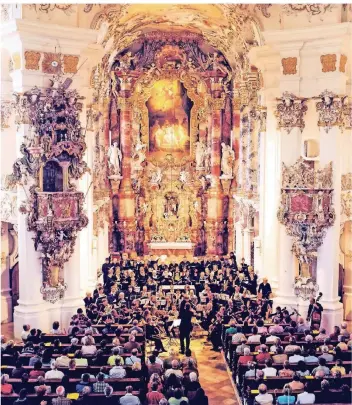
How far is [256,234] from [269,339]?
10.7m

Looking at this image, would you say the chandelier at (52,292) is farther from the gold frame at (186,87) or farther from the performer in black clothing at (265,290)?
the gold frame at (186,87)

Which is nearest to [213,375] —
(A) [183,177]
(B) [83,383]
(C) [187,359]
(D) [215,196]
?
(C) [187,359]

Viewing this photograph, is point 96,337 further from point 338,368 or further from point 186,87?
point 186,87

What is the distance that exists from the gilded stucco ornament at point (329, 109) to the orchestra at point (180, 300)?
5.43m

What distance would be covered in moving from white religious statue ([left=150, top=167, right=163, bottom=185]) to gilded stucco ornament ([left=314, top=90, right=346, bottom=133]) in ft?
51.2

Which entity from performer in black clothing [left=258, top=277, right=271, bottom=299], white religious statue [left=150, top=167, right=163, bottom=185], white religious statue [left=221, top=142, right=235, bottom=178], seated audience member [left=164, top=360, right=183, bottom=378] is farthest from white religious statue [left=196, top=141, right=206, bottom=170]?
seated audience member [left=164, top=360, right=183, bottom=378]

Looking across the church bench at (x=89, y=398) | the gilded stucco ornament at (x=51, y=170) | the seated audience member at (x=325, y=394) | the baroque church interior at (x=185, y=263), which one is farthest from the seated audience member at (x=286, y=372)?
the gilded stucco ornament at (x=51, y=170)

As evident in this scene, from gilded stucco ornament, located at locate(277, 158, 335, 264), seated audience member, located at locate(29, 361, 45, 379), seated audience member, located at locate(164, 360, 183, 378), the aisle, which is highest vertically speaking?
gilded stucco ornament, located at locate(277, 158, 335, 264)

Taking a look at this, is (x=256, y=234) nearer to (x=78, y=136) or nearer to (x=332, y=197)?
(x=332, y=197)

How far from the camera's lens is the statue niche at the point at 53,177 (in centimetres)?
1884

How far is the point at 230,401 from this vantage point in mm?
14898

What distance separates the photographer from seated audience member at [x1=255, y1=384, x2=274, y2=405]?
11.8m

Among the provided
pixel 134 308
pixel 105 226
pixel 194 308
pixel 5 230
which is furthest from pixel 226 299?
pixel 105 226

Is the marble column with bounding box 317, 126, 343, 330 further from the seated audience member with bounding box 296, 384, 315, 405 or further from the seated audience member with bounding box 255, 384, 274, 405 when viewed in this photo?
the seated audience member with bounding box 255, 384, 274, 405
